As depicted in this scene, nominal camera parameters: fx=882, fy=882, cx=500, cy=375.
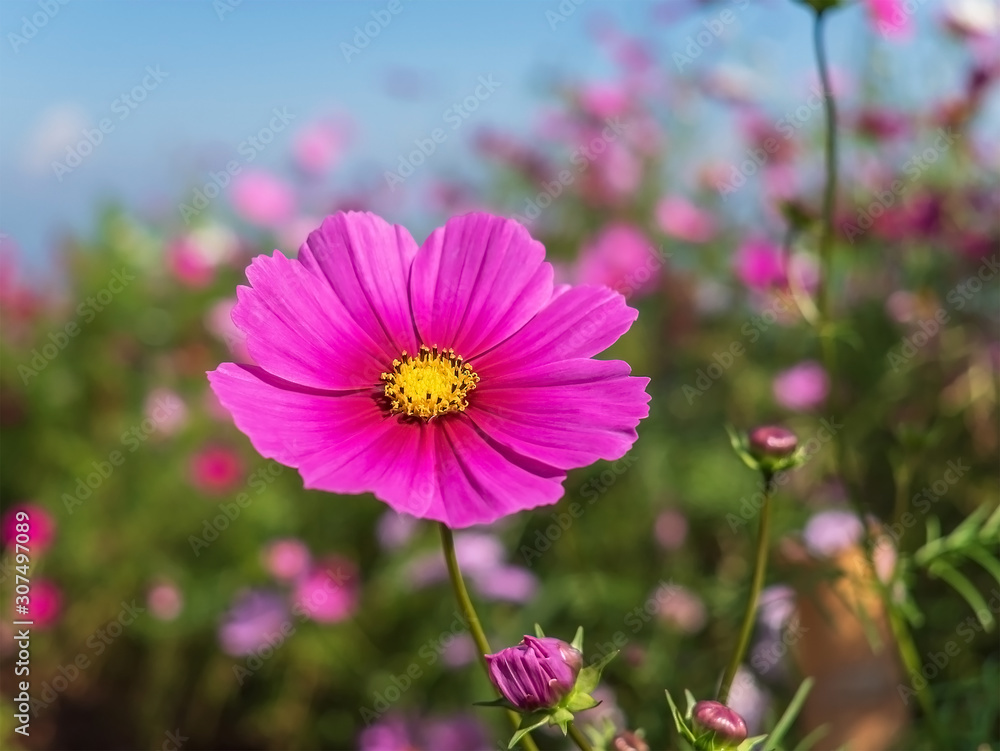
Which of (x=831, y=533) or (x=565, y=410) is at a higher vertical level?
(x=565, y=410)

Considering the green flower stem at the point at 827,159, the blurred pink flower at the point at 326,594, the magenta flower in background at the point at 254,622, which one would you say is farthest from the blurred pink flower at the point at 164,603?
the green flower stem at the point at 827,159

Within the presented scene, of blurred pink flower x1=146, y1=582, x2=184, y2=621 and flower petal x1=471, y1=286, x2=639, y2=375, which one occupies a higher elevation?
flower petal x1=471, y1=286, x2=639, y2=375

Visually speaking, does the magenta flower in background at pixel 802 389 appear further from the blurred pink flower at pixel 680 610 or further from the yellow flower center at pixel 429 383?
the yellow flower center at pixel 429 383

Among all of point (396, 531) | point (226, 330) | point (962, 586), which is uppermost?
point (962, 586)

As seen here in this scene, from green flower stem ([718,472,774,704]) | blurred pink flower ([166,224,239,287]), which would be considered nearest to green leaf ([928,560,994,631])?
green flower stem ([718,472,774,704])

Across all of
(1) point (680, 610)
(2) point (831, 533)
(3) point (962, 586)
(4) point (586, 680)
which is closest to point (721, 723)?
(4) point (586, 680)

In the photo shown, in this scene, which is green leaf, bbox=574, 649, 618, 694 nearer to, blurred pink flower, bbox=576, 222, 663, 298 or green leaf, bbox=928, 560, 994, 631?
green leaf, bbox=928, 560, 994, 631

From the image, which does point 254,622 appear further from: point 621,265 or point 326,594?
point 621,265

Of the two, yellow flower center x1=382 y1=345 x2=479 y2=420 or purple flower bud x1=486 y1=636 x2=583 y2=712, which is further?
yellow flower center x1=382 y1=345 x2=479 y2=420
